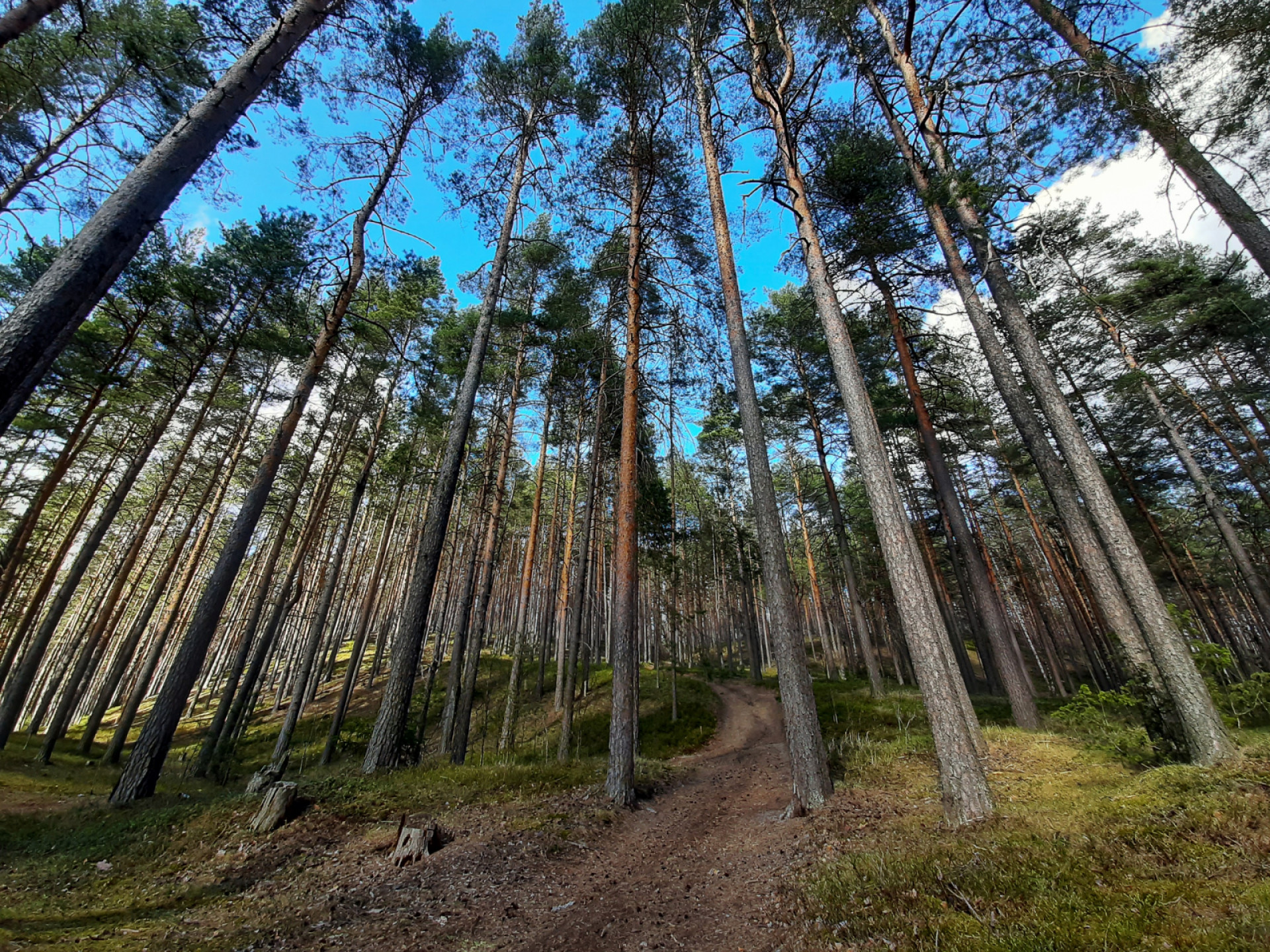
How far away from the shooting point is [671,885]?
4.89 m

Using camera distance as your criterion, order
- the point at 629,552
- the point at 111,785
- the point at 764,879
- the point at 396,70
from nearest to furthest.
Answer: the point at 764,879 < the point at 629,552 < the point at 396,70 < the point at 111,785

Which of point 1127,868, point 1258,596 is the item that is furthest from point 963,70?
point 1258,596

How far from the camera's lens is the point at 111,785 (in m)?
12.6

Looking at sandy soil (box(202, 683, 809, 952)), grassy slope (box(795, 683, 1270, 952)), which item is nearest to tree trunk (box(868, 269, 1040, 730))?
grassy slope (box(795, 683, 1270, 952))

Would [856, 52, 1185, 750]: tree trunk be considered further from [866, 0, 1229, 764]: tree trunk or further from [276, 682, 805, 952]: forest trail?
[276, 682, 805, 952]: forest trail

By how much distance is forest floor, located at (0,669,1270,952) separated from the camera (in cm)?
299

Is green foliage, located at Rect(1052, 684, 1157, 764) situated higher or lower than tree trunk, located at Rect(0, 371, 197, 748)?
lower

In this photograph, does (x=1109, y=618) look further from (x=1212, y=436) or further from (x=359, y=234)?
(x=1212, y=436)

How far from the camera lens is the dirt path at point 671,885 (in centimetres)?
374

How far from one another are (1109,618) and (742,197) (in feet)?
32.9

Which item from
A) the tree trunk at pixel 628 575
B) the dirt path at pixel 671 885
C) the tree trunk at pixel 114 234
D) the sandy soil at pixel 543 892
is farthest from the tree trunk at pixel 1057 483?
the tree trunk at pixel 114 234

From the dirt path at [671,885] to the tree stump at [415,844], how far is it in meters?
1.46

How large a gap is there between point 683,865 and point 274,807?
18.2ft

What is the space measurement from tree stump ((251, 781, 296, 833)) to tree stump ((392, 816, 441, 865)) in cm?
181
